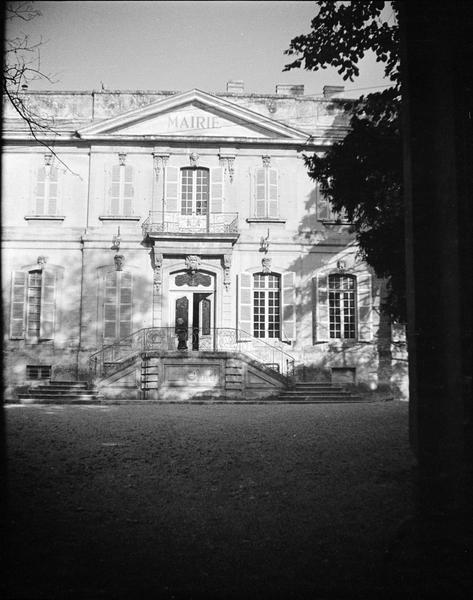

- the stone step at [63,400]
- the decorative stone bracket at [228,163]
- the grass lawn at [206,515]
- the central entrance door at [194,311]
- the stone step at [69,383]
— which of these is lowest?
the stone step at [63,400]

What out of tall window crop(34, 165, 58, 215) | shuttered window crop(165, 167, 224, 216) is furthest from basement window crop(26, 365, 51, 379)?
shuttered window crop(165, 167, 224, 216)

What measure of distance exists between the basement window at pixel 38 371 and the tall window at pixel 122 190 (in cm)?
547

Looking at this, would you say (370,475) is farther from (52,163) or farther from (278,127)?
(52,163)

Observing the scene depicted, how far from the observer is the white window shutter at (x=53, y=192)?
1786 cm

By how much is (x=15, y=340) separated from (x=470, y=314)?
1650 cm

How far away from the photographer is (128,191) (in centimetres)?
1788

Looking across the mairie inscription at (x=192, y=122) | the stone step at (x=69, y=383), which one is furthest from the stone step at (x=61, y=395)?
the mairie inscription at (x=192, y=122)

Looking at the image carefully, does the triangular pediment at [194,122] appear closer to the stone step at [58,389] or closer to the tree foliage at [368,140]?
the stone step at [58,389]

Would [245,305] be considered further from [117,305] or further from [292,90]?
[292,90]

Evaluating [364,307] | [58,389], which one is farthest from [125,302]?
[364,307]

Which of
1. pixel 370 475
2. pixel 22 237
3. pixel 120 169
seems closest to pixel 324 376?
pixel 120 169

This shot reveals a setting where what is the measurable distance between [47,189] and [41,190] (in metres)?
0.21

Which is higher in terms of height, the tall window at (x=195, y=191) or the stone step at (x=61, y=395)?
the tall window at (x=195, y=191)

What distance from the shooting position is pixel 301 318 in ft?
57.9
